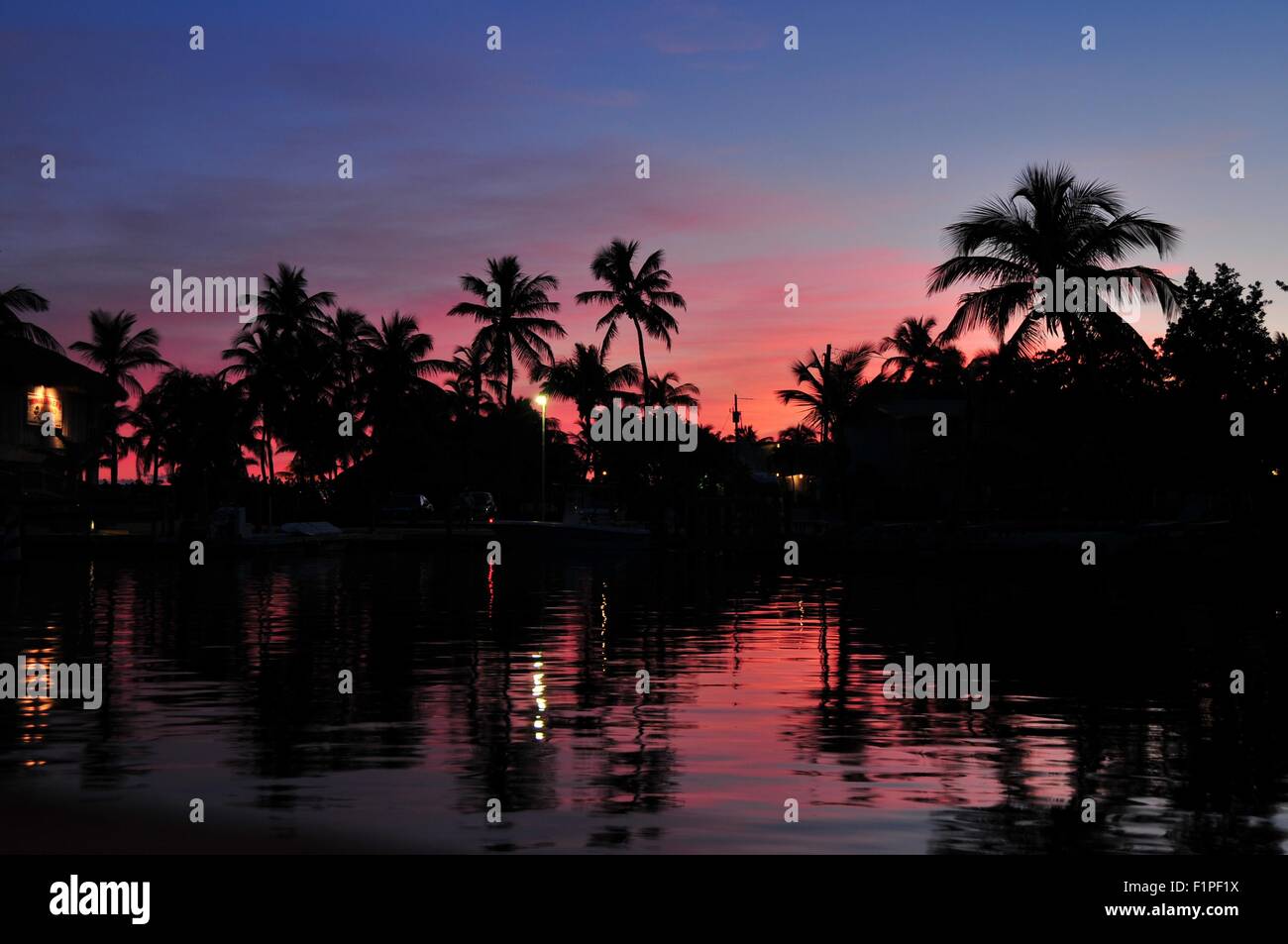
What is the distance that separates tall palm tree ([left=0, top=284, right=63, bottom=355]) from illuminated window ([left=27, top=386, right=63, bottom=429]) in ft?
15.2

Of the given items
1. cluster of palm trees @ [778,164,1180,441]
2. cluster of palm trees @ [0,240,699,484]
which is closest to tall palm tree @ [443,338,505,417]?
cluster of palm trees @ [0,240,699,484]

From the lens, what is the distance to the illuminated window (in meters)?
48.3

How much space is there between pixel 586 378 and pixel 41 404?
129 feet

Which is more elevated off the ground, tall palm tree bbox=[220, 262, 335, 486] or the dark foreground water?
tall palm tree bbox=[220, 262, 335, 486]

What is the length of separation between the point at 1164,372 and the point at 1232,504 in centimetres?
612

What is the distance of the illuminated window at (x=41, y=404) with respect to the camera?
48344 millimetres

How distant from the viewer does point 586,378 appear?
84.7m
